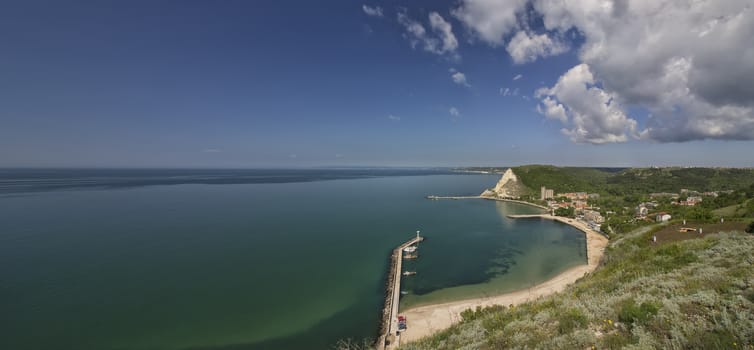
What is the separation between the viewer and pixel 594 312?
7.39 metres

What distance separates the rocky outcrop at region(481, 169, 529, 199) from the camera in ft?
298

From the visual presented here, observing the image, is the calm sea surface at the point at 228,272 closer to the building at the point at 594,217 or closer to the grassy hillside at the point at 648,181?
the building at the point at 594,217

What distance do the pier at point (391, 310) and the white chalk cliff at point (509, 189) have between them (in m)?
73.4

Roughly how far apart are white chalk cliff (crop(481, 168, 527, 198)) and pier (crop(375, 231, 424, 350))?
241 ft

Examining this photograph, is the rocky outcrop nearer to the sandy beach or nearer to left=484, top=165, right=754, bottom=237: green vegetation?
left=484, top=165, right=754, bottom=237: green vegetation

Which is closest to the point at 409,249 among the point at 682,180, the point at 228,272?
the point at 228,272

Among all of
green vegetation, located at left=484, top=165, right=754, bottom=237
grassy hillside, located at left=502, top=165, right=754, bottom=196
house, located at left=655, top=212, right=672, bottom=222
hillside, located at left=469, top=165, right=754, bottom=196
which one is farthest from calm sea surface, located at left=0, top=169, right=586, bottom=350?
grassy hillside, located at left=502, top=165, right=754, bottom=196

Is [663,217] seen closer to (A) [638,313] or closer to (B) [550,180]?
(A) [638,313]

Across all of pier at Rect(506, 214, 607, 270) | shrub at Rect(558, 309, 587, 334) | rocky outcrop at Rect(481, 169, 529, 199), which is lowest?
pier at Rect(506, 214, 607, 270)

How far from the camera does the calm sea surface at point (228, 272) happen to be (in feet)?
55.7

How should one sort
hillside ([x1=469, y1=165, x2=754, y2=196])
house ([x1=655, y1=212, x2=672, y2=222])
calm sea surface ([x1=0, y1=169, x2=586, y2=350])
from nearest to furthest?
1. calm sea surface ([x1=0, y1=169, x2=586, y2=350])
2. house ([x1=655, y1=212, x2=672, y2=222])
3. hillside ([x1=469, y1=165, x2=754, y2=196])

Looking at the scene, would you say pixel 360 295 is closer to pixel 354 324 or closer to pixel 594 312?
pixel 354 324

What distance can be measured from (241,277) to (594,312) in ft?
85.4

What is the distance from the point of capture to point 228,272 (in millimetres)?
25453
